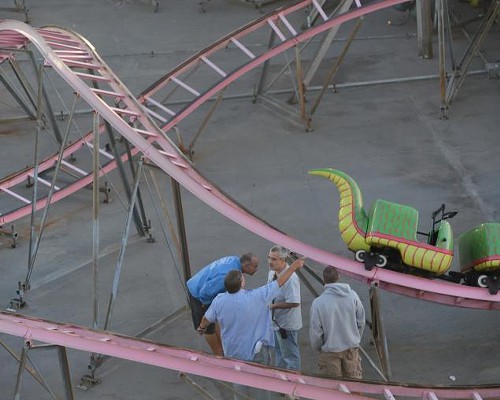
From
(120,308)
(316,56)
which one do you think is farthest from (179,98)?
(120,308)

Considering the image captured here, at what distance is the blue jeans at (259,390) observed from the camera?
1302 cm

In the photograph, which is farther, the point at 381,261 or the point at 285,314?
the point at 381,261

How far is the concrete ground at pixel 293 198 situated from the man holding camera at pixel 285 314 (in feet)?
1.86

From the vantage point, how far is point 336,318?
1305cm

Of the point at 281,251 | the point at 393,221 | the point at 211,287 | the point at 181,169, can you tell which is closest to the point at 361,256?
the point at 393,221

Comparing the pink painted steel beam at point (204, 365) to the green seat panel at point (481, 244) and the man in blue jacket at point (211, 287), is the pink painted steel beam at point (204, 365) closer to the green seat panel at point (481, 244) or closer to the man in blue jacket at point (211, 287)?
the man in blue jacket at point (211, 287)

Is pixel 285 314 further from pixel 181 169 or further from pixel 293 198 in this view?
pixel 293 198

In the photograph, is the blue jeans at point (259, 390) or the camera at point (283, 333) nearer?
the blue jeans at point (259, 390)

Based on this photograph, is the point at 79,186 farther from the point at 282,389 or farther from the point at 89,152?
the point at 282,389

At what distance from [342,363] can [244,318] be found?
1.32m

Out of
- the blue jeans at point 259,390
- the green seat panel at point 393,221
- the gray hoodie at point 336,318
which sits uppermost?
the green seat panel at point 393,221

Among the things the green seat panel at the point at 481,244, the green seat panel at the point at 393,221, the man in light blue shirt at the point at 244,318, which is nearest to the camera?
the man in light blue shirt at the point at 244,318

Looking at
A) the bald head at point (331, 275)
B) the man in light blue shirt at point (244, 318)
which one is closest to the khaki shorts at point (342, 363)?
the man in light blue shirt at point (244, 318)

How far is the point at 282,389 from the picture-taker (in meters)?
11.5
